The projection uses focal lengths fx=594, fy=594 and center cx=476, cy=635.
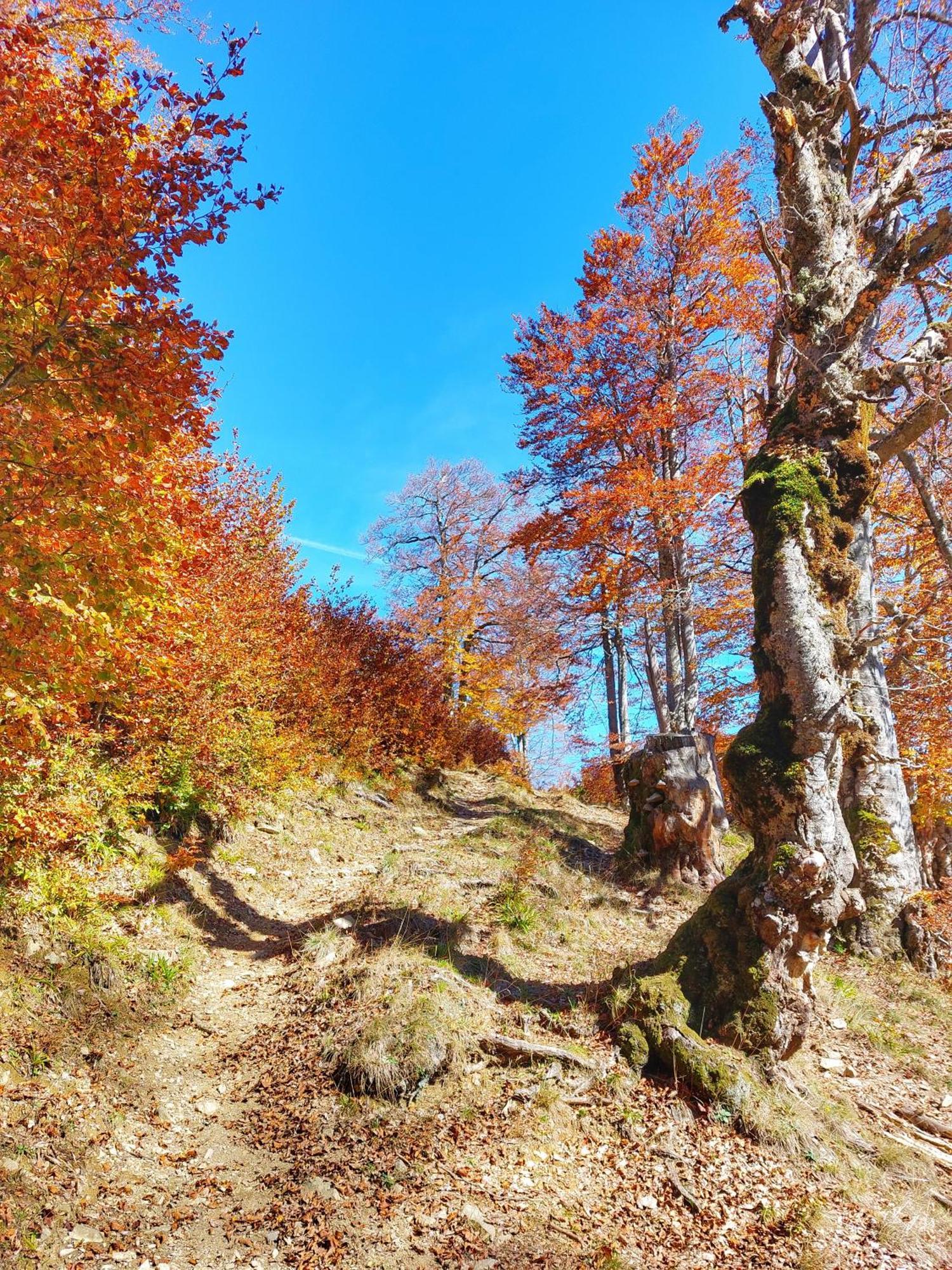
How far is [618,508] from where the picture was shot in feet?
35.7

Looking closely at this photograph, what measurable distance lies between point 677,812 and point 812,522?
468cm

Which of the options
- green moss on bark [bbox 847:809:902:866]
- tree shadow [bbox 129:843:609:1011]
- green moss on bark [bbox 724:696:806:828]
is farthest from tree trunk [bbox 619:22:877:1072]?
green moss on bark [bbox 847:809:902:866]

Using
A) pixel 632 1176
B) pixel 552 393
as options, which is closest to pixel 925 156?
pixel 552 393

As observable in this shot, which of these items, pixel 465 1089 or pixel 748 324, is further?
pixel 748 324

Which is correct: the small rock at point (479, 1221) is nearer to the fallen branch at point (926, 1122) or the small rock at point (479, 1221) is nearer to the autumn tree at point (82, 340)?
the fallen branch at point (926, 1122)

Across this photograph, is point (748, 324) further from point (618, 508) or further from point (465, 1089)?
point (465, 1089)

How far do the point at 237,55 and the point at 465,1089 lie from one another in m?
7.24

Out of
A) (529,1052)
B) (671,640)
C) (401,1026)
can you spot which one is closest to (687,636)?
(671,640)

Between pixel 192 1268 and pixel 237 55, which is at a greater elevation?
pixel 237 55

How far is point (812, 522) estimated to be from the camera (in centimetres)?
508

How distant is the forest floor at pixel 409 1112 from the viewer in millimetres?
3279

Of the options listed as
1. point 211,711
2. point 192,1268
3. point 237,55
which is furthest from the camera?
point 211,711

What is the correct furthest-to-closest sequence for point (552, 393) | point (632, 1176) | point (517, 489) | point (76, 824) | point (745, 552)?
point (517, 489) → point (552, 393) → point (745, 552) → point (76, 824) → point (632, 1176)

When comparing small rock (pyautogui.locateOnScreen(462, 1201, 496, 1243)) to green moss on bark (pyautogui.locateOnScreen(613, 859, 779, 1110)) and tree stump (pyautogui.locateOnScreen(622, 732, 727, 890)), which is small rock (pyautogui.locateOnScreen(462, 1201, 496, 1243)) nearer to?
green moss on bark (pyautogui.locateOnScreen(613, 859, 779, 1110))
